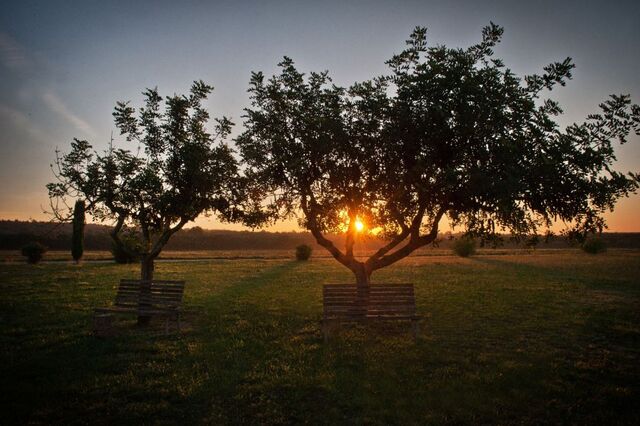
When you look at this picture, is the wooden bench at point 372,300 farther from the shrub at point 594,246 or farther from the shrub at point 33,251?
the shrub at point 594,246

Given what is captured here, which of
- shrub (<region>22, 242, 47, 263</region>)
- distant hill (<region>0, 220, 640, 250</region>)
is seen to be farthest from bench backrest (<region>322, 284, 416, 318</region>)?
distant hill (<region>0, 220, 640, 250</region>)

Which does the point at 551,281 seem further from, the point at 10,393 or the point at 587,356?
the point at 10,393

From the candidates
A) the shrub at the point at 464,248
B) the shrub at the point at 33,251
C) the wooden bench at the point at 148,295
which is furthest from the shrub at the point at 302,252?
the wooden bench at the point at 148,295

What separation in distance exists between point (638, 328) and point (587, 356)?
4.98 m

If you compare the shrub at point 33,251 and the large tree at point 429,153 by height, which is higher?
the large tree at point 429,153

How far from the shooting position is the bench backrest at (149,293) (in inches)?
544

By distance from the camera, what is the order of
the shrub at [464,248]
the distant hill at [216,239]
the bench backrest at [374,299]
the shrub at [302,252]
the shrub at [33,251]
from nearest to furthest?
1. the bench backrest at [374,299]
2. the shrub at [33,251]
3. the shrub at [302,252]
4. the shrub at [464,248]
5. the distant hill at [216,239]

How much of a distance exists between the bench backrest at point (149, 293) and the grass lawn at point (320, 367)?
0.91 m

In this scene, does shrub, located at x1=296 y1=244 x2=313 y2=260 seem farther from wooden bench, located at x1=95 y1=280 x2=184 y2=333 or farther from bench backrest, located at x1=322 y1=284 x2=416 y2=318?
bench backrest, located at x1=322 y1=284 x2=416 y2=318

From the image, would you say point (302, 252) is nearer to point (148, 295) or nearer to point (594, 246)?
point (148, 295)

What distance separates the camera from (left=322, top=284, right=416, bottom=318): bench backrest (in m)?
12.6

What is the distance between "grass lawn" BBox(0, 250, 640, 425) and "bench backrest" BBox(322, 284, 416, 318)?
0.85m

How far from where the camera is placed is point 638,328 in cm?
1348

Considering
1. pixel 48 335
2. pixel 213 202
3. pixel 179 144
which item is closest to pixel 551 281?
pixel 213 202
